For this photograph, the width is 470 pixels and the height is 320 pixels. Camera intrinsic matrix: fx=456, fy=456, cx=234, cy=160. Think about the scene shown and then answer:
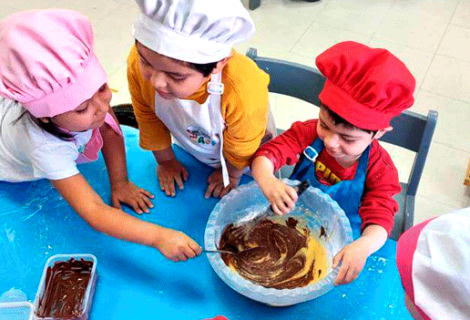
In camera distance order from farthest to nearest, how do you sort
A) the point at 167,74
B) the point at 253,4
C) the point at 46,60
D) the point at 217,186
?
the point at 253,4
the point at 217,186
the point at 167,74
the point at 46,60

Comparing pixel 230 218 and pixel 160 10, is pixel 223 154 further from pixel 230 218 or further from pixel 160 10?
pixel 160 10

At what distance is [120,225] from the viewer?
3.30 feet

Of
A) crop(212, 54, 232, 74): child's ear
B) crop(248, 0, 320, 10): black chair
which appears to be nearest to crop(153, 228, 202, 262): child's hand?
crop(212, 54, 232, 74): child's ear

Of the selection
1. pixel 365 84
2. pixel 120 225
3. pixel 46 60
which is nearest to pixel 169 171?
pixel 120 225

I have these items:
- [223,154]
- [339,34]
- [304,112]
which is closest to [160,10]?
[223,154]

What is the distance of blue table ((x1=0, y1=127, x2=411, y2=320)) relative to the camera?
937mm

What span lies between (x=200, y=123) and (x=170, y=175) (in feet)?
0.50

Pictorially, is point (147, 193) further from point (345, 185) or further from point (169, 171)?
point (345, 185)

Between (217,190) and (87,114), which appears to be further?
(217,190)

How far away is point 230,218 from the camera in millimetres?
1080

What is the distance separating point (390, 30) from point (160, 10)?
2.30 metres

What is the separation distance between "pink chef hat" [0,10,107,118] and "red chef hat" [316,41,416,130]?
49 centimetres

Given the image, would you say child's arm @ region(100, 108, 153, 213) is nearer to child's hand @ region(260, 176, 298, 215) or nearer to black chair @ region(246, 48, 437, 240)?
child's hand @ region(260, 176, 298, 215)

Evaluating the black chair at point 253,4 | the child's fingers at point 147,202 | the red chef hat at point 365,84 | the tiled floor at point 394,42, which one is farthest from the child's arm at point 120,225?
the black chair at point 253,4
